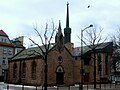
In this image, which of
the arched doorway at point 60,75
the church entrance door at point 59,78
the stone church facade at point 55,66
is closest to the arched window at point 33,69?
the stone church facade at point 55,66

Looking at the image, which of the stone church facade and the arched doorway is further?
the arched doorway

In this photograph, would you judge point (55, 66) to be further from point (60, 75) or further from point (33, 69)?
point (33, 69)

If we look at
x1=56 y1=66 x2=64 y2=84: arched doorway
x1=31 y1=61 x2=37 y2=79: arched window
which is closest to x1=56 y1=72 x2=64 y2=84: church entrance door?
x1=56 y1=66 x2=64 y2=84: arched doorway

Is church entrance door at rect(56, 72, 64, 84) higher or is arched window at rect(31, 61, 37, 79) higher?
arched window at rect(31, 61, 37, 79)

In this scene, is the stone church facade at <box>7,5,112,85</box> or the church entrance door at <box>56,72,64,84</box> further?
the church entrance door at <box>56,72,64,84</box>

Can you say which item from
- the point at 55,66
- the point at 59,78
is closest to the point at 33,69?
the point at 55,66

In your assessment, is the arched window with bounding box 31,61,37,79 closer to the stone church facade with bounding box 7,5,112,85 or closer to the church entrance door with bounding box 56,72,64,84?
the stone church facade with bounding box 7,5,112,85

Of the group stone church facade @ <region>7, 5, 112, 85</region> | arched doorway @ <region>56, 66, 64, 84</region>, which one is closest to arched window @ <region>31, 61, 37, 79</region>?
stone church facade @ <region>7, 5, 112, 85</region>

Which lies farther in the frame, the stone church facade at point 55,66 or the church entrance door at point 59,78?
the church entrance door at point 59,78

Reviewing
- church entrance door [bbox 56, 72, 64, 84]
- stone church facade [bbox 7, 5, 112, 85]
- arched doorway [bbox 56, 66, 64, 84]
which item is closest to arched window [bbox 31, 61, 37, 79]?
stone church facade [bbox 7, 5, 112, 85]

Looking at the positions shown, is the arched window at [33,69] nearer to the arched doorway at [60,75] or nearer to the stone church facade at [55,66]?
the stone church facade at [55,66]

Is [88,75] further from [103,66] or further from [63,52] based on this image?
[63,52]

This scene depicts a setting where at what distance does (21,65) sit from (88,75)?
17871mm

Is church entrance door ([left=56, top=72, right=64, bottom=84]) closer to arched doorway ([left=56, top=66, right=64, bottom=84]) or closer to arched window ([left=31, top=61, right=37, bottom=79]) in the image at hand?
arched doorway ([left=56, top=66, right=64, bottom=84])
